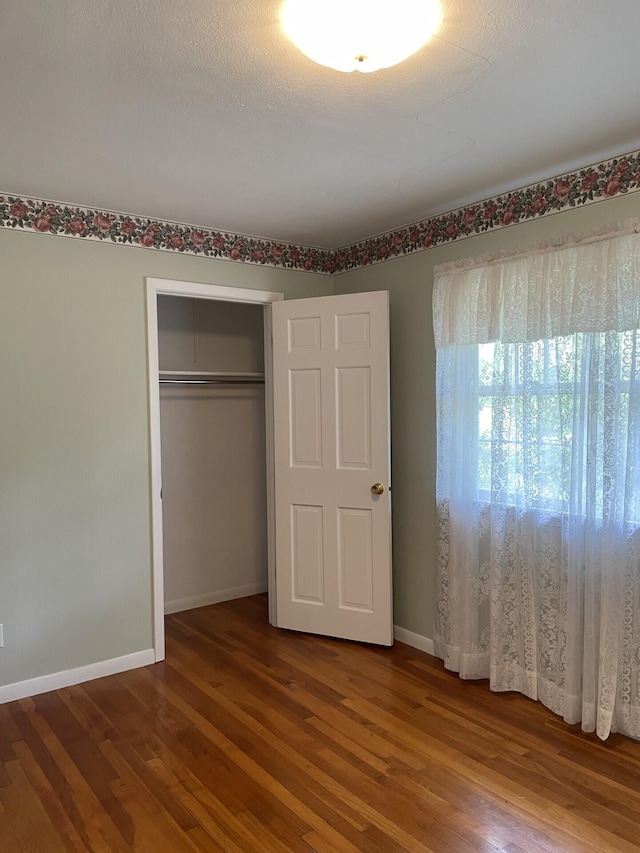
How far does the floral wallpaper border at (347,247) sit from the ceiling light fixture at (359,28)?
137 cm

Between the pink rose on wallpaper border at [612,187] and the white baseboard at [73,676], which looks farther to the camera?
the white baseboard at [73,676]

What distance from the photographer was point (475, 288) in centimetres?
316

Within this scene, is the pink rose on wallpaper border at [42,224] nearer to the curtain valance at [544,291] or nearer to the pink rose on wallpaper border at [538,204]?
the curtain valance at [544,291]

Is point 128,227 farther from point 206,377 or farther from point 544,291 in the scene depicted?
point 544,291

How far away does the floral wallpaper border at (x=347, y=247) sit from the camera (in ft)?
9.00

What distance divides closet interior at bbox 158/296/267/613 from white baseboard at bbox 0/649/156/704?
0.91m

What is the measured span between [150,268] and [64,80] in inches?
61.0

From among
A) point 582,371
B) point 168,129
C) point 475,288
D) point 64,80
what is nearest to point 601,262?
point 582,371

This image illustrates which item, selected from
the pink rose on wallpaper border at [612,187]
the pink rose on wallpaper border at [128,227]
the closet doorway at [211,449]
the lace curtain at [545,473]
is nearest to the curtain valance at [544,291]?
the lace curtain at [545,473]

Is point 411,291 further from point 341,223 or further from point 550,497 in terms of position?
point 550,497

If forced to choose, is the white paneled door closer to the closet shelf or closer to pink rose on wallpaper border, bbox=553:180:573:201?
the closet shelf

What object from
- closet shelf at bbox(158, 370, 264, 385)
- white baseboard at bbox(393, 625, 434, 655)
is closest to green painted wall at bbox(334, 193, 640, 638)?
white baseboard at bbox(393, 625, 434, 655)

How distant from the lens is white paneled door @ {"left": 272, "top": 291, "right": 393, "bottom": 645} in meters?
3.60

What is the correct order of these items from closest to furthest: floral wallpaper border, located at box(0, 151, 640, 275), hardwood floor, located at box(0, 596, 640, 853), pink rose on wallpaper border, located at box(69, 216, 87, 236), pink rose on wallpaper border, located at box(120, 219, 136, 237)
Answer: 1. hardwood floor, located at box(0, 596, 640, 853)
2. floral wallpaper border, located at box(0, 151, 640, 275)
3. pink rose on wallpaper border, located at box(69, 216, 87, 236)
4. pink rose on wallpaper border, located at box(120, 219, 136, 237)
